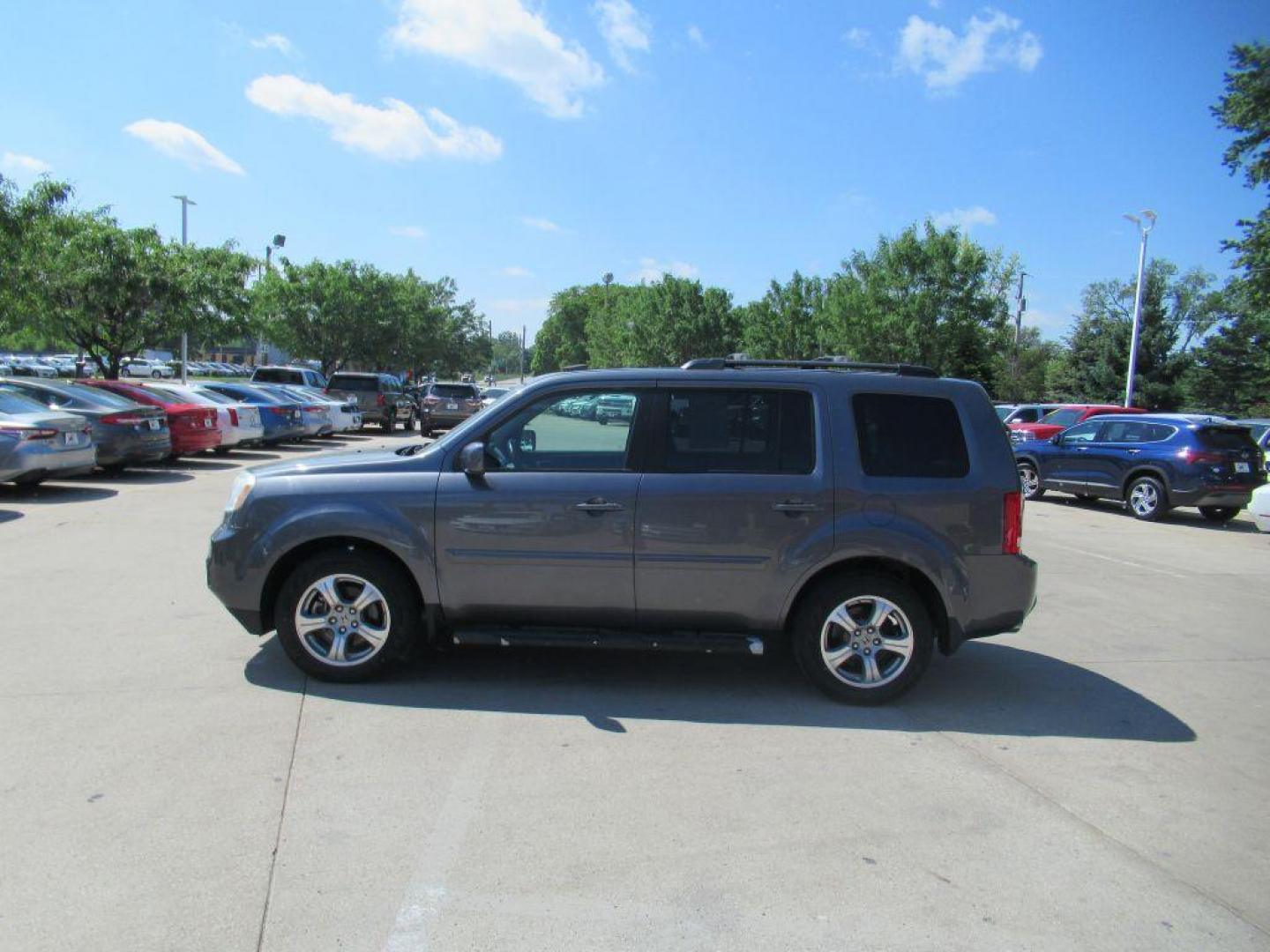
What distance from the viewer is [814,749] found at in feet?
14.8

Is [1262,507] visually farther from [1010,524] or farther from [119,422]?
[119,422]

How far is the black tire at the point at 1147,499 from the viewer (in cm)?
1504

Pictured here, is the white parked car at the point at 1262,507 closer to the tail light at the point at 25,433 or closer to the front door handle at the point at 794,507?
the front door handle at the point at 794,507

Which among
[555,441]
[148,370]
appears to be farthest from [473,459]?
[148,370]

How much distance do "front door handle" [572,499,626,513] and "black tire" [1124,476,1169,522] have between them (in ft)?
43.5

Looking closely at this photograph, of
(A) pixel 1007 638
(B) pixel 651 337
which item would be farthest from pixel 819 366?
(B) pixel 651 337

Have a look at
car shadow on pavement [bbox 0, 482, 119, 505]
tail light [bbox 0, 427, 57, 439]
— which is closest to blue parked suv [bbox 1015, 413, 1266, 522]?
car shadow on pavement [bbox 0, 482, 119, 505]

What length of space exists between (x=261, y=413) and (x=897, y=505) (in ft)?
60.5

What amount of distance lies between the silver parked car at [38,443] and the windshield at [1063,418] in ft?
66.3

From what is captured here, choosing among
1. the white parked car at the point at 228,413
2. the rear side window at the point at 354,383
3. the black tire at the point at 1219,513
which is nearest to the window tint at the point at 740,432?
the black tire at the point at 1219,513

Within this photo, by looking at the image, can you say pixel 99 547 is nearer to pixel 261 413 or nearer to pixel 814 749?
pixel 814 749

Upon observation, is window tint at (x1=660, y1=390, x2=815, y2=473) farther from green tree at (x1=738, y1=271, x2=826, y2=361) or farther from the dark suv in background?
green tree at (x1=738, y1=271, x2=826, y2=361)

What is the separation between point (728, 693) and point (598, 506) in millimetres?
1358

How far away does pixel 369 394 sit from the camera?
96.8 ft
